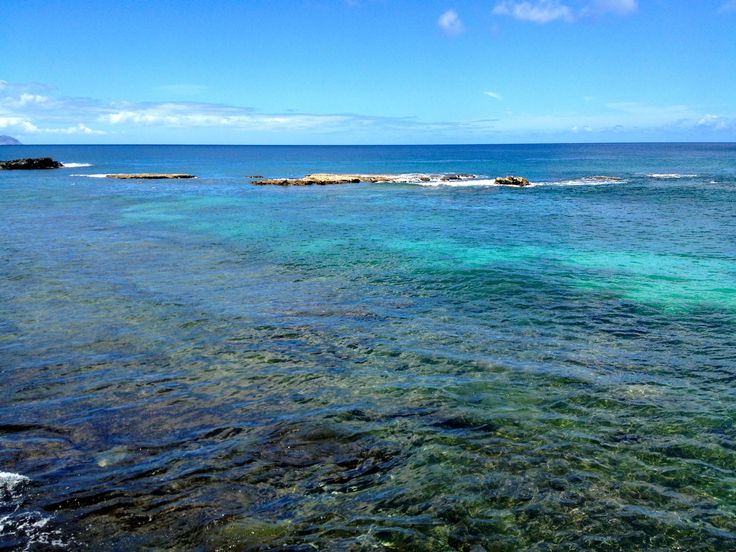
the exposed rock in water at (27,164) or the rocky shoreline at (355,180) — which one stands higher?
the exposed rock in water at (27,164)

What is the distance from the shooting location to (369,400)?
1143cm

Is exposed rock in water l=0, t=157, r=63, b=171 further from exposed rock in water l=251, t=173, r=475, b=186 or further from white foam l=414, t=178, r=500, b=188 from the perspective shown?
white foam l=414, t=178, r=500, b=188

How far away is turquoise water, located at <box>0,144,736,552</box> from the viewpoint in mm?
7691

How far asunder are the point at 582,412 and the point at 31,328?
49.3ft

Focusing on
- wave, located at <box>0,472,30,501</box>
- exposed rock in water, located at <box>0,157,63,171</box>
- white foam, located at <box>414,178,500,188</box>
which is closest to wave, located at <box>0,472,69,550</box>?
wave, located at <box>0,472,30,501</box>

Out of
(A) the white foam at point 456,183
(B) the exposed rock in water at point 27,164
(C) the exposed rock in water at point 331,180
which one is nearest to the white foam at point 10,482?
(A) the white foam at point 456,183

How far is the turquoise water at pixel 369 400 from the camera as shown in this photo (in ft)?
25.2

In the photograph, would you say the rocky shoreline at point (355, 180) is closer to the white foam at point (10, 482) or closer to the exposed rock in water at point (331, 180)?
the exposed rock in water at point (331, 180)

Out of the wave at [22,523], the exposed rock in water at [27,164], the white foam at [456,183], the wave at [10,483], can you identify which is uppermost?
the exposed rock in water at [27,164]

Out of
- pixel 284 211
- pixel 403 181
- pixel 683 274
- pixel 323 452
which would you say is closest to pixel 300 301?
pixel 323 452

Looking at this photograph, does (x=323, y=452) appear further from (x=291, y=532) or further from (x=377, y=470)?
(x=291, y=532)

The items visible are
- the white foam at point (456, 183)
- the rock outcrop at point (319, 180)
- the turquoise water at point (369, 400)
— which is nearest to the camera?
the turquoise water at point (369, 400)

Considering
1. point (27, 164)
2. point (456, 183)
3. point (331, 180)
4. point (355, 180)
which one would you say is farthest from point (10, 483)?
point (27, 164)

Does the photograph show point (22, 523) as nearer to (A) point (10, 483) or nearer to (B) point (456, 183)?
(A) point (10, 483)
